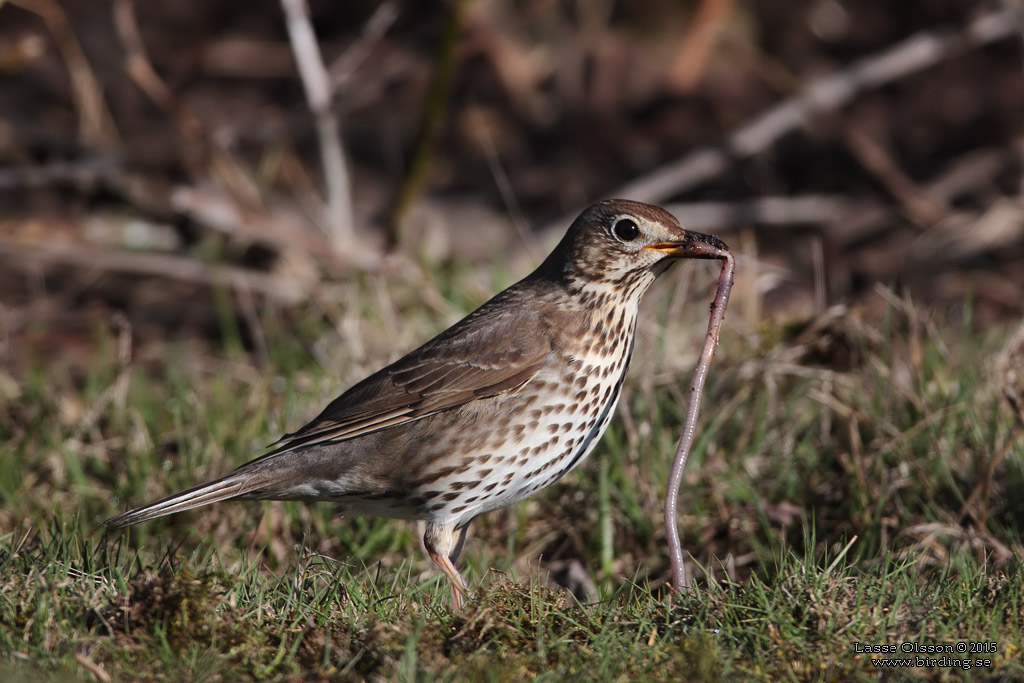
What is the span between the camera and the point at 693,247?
425 cm

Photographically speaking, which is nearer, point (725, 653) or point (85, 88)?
point (725, 653)

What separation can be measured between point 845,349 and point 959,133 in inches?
190

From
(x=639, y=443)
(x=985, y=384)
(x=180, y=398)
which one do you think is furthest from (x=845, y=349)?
(x=180, y=398)

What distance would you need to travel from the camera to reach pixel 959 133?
9586 mm

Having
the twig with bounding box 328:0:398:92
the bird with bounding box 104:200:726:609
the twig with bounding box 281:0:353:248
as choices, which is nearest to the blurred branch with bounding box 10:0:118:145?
the twig with bounding box 281:0:353:248

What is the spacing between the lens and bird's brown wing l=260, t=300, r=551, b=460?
14.5 feet

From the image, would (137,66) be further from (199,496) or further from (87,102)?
(199,496)

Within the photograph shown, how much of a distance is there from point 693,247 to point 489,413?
0.91 m

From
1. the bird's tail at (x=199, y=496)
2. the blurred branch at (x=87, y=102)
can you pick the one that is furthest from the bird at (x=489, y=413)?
the blurred branch at (x=87, y=102)

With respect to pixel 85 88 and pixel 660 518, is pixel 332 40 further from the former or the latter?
pixel 660 518

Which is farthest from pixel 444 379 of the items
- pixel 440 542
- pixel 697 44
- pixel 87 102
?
pixel 697 44

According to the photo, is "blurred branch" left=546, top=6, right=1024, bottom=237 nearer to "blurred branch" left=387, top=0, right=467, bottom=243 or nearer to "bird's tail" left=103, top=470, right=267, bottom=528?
"blurred branch" left=387, top=0, right=467, bottom=243

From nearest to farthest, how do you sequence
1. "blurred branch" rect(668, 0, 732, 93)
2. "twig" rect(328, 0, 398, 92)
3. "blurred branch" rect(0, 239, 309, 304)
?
1. "twig" rect(328, 0, 398, 92)
2. "blurred branch" rect(0, 239, 309, 304)
3. "blurred branch" rect(668, 0, 732, 93)

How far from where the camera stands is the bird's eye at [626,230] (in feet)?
14.5
